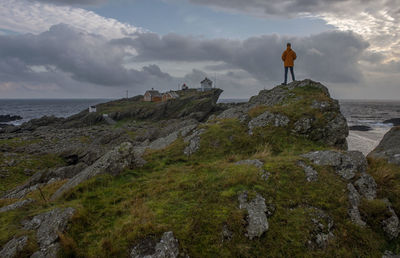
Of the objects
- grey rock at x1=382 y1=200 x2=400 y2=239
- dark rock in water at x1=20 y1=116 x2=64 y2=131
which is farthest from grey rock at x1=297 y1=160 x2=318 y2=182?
dark rock in water at x1=20 y1=116 x2=64 y2=131

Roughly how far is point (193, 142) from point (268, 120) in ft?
18.9

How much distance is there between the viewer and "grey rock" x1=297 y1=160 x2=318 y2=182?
9.72 meters

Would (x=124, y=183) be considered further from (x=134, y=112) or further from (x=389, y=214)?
(x=134, y=112)

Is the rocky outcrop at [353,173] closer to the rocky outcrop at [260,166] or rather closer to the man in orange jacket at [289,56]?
the rocky outcrop at [260,166]

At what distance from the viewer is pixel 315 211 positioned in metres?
8.12

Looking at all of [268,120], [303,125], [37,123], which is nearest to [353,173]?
[303,125]

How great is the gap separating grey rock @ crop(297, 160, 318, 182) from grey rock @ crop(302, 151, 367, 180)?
669 mm

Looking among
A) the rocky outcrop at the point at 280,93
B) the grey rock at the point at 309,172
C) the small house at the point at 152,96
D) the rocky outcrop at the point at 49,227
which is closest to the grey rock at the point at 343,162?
the grey rock at the point at 309,172

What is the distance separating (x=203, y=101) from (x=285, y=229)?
77526 mm

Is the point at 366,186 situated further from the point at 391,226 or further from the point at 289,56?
the point at 289,56

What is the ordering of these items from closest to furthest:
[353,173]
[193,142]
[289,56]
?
[353,173] < [193,142] < [289,56]

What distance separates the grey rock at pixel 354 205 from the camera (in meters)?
8.01

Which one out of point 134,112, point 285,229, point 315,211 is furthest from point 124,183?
point 134,112

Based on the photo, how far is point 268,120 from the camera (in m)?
16.5
